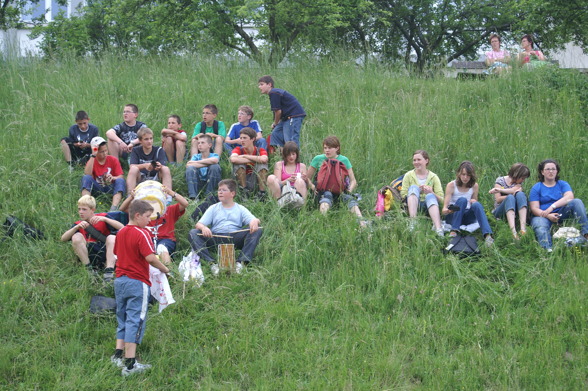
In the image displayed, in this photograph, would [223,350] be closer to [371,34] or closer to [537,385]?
[537,385]

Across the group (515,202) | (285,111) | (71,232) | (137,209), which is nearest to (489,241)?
(515,202)

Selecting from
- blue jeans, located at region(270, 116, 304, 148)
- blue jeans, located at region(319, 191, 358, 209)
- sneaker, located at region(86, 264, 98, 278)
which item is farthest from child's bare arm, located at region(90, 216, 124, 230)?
blue jeans, located at region(270, 116, 304, 148)

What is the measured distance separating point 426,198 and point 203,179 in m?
3.09

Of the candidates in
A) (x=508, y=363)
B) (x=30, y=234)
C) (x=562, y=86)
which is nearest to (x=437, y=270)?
(x=508, y=363)

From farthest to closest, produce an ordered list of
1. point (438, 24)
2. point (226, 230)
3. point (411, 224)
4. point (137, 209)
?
point (438, 24) → point (411, 224) → point (226, 230) → point (137, 209)

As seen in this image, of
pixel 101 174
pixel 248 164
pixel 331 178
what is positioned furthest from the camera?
pixel 248 164

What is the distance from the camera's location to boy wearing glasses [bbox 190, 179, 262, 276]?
781cm

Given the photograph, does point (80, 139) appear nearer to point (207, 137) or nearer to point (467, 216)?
point (207, 137)

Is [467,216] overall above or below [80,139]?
below

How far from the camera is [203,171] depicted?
373 inches

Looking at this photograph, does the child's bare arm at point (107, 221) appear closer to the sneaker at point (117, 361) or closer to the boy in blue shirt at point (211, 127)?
the sneaker at point (117, 361)

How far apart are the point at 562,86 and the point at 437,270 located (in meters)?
6.02

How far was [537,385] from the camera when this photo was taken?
5879 mm

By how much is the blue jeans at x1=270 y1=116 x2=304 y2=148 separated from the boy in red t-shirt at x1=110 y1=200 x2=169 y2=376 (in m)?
4.31
